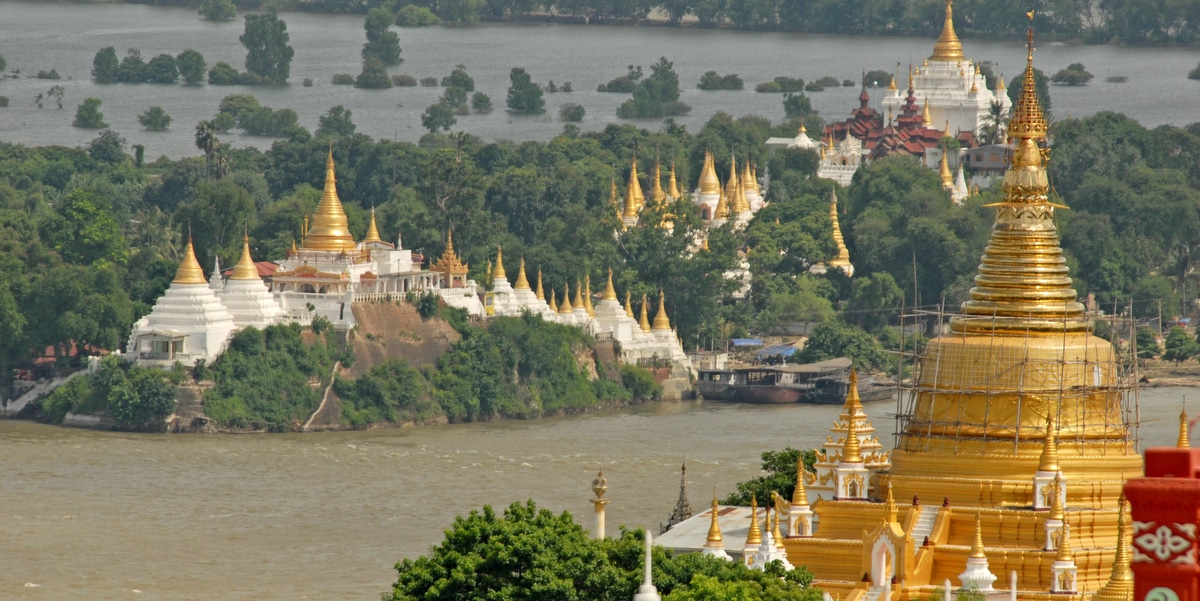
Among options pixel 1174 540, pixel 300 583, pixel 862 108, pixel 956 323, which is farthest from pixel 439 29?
pixel 1174 540

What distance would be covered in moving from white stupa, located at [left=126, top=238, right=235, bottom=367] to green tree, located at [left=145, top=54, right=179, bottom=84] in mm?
58803

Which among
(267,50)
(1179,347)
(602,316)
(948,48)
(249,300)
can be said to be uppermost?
(948,48)

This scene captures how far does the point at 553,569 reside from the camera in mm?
28875

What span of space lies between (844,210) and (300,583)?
4691 centimetres

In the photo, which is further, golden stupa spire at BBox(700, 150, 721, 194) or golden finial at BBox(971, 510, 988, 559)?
golden stupa spire at BBox(700, 150, 721, 194)

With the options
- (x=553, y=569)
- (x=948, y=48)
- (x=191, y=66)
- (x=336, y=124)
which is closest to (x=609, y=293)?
(x=948, y=48)

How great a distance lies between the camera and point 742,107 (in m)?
123

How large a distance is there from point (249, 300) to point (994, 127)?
37754 millimetres

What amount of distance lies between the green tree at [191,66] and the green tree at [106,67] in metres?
2.28

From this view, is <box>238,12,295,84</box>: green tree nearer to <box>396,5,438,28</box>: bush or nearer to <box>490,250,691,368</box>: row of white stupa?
<box>396,5,438,28</box>: bush

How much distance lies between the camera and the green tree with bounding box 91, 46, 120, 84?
125m

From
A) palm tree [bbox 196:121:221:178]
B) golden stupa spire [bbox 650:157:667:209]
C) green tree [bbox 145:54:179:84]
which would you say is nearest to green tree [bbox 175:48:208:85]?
green tree [bbox 145:54:179:84]

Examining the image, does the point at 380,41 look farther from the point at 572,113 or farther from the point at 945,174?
the point at 945,174

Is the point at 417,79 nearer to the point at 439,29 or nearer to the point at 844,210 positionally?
the point at 439,29
